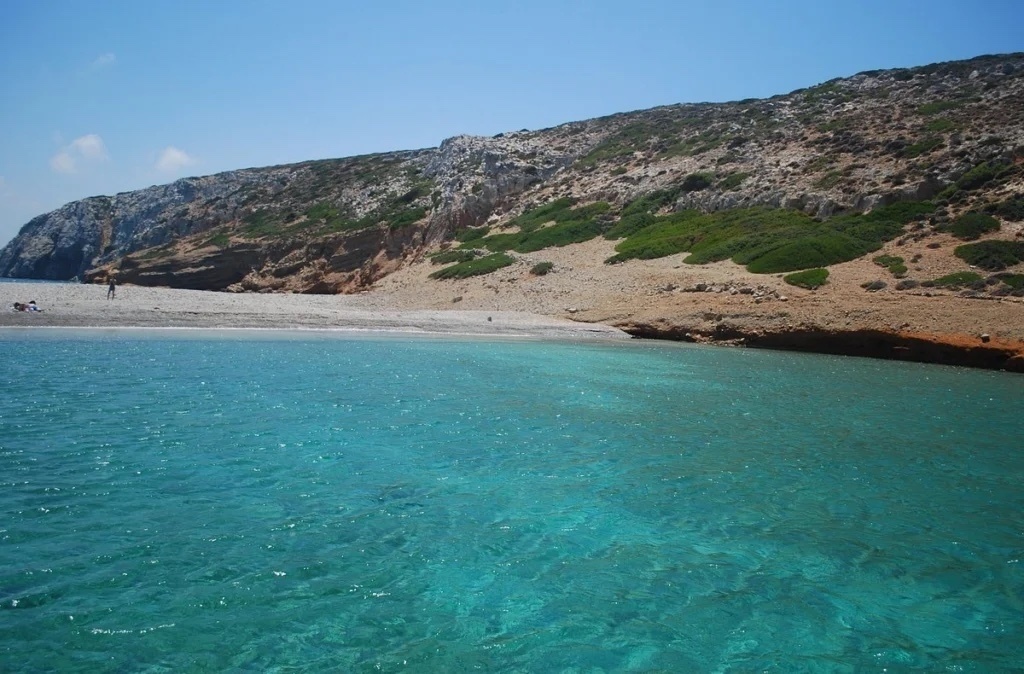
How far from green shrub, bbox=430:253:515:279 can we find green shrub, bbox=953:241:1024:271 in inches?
921

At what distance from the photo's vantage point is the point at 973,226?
1226 inches

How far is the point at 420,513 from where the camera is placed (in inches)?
280

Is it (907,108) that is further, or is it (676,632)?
(907,108)

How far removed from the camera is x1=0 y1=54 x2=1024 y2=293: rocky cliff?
131 feet

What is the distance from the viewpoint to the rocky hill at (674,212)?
30516mm

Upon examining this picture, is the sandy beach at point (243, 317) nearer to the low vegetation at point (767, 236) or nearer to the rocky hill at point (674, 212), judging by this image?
the rocky hill at point (674, 212)

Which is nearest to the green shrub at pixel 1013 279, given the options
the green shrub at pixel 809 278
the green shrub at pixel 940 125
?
the green shrub at pixel 809 278

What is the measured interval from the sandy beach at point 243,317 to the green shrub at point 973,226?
16.7 m

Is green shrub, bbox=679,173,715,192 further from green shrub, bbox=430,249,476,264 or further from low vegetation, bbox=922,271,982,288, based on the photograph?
low vegetation, bbox=922,271,982,288

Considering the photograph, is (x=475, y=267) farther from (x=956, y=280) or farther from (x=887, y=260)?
(x=956, y=280)

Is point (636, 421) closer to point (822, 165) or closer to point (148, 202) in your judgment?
point (822, 165)

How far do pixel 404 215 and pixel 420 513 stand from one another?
5165 centimetres

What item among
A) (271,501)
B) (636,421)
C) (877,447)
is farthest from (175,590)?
(877,447)

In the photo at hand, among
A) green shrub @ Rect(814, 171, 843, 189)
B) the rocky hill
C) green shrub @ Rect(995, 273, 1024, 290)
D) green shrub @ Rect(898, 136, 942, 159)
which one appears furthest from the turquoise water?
green shrub @ Rect(898, 136, 942, 159)
